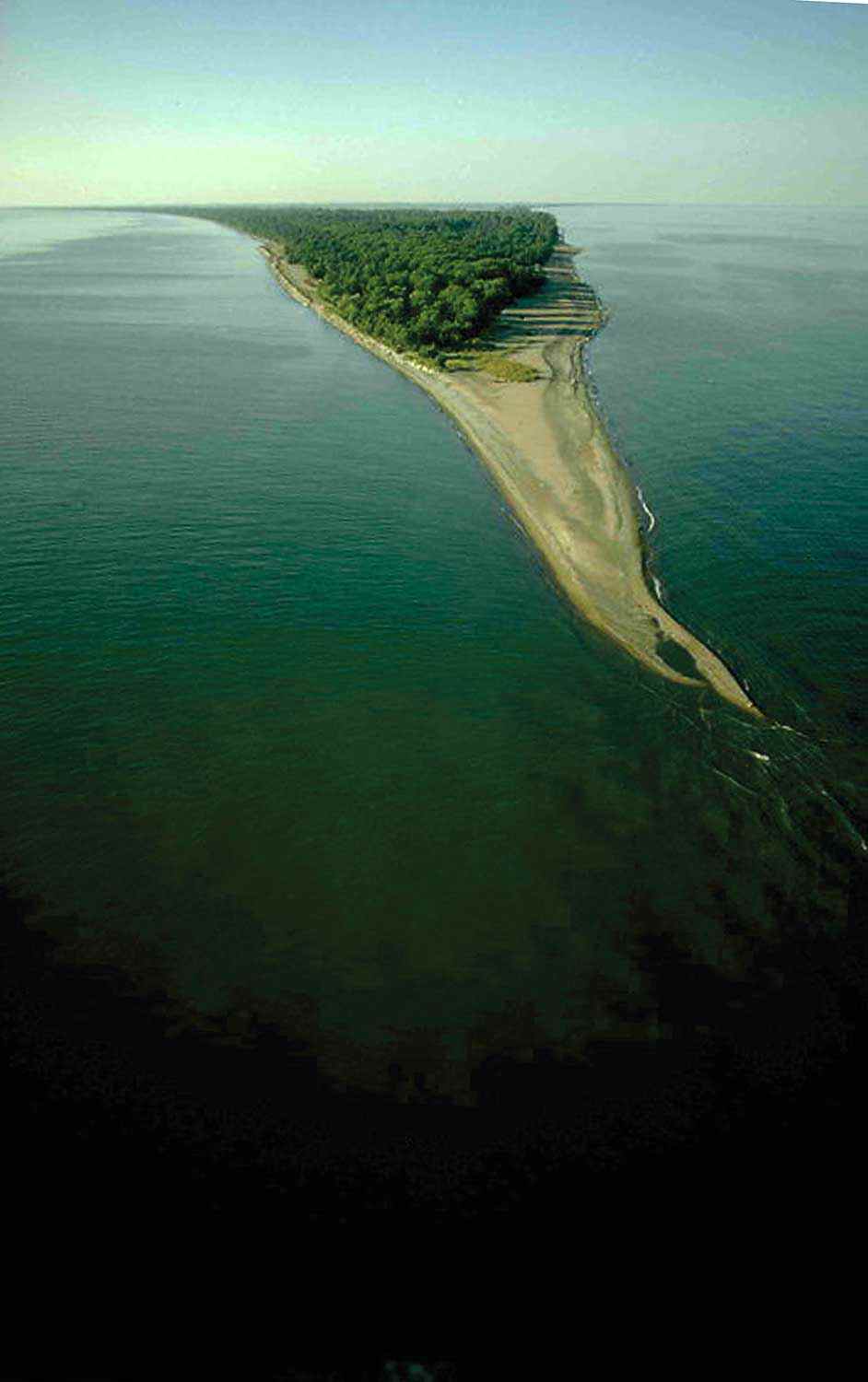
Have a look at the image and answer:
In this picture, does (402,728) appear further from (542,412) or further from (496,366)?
(496,366)

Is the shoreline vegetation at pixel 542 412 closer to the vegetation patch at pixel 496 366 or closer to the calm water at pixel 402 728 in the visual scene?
the vegetation patch at pixel 496 366

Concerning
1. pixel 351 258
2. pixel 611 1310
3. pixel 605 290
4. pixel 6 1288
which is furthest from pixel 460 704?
pixel 351 258

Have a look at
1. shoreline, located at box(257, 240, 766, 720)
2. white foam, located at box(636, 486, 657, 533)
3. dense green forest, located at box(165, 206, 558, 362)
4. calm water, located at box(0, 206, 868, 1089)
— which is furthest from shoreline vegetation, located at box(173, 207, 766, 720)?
calm water, located at box(0, 206, 868, 1089)

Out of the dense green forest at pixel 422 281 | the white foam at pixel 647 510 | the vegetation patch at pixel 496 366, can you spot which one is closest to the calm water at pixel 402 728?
the white foam at pixel 647 510

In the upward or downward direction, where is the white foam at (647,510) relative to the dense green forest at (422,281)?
downward

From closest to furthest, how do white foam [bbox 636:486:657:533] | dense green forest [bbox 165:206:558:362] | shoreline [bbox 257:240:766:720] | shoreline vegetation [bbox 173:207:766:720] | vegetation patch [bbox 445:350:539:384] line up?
shoreline [bbox 257:240:766:720]
shoreline vegetation [bbox 173:207:766:720]
white foam [bbox 636:486:657:533]
vegetation patch [bbox 445:350:539:384]
dense green forest [bbox 165:206:558:362]

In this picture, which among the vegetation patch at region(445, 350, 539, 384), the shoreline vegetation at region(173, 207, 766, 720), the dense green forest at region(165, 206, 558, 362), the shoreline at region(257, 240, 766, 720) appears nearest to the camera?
the shoreline at region(257, 240, 766, 720)

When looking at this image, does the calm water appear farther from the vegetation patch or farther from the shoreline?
the vegetation patch
